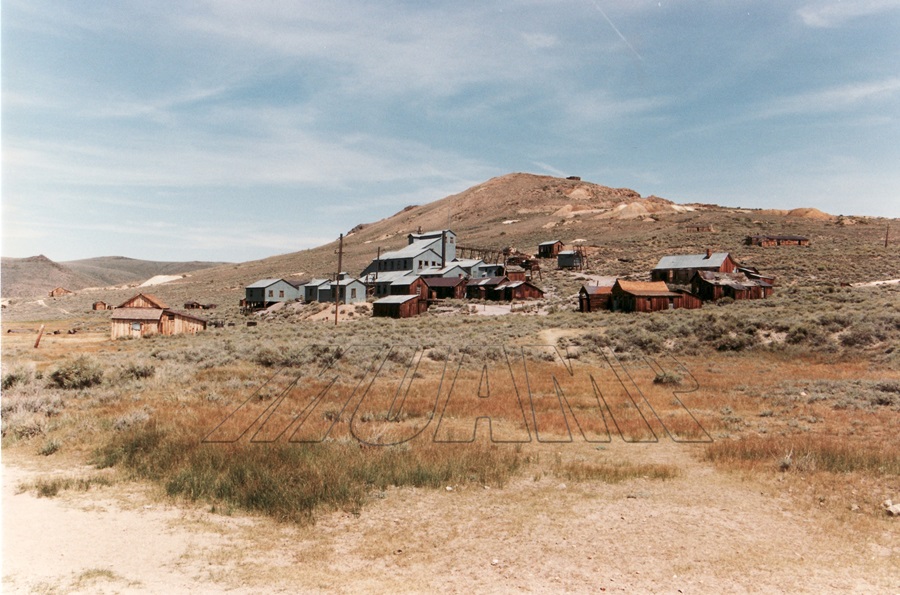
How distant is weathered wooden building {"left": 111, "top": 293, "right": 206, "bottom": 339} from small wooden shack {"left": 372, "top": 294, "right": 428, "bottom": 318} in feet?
63.5

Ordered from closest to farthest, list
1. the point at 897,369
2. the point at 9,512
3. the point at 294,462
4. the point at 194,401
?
the point at 9,512
the point at 294,462
the point at 194,401
the point at 897,369

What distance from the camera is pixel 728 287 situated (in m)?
48.2

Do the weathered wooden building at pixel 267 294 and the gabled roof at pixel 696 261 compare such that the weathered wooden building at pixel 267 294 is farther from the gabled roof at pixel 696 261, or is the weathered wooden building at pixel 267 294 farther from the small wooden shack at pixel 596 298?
the gabled roof at pixel 696 261

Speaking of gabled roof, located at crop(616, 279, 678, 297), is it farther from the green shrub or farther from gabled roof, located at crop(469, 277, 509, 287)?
the green shrub

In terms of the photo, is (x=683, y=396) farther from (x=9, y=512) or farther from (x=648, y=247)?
(x=648, y=247)

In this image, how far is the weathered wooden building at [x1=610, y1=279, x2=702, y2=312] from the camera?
46.0 meters

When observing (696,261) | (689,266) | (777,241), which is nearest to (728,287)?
(689,266)

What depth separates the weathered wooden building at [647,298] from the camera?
4603 centimetres

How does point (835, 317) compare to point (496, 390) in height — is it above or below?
above

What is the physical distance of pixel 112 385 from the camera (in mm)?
19453

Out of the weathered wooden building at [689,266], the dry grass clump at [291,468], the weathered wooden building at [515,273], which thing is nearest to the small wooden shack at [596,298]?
the weathered wooden building at [689,266]

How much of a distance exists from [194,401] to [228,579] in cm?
1165

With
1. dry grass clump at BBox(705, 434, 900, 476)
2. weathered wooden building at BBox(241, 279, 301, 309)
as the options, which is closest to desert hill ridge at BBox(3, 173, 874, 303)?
weathered wooden building at BBox(241, 279, 301, 309)

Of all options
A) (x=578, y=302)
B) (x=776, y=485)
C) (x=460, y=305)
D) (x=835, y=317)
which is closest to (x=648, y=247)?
(x=578, y=302)
